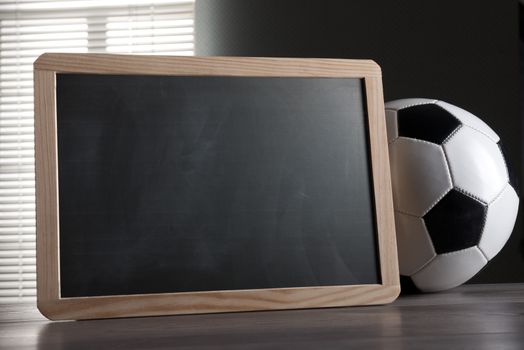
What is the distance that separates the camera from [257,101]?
1001 mm

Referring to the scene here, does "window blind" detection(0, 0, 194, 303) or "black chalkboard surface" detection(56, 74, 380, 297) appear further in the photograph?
"window blind" detection(0, 0, 194, 303)

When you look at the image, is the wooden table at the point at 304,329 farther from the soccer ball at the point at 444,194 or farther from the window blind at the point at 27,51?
the window blind at the point at 27,51

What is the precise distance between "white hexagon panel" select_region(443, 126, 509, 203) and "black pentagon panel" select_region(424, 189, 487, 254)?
0.02m

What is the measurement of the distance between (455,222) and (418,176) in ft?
0.30

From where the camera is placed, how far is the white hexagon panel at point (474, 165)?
105cm

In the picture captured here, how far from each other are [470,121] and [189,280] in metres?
0.52

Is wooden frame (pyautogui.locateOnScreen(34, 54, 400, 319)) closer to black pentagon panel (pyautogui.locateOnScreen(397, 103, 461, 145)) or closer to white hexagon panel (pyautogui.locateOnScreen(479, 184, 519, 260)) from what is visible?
black pentagon panel (pyautogui.locateOnScreen(397, 103, 461, 145))

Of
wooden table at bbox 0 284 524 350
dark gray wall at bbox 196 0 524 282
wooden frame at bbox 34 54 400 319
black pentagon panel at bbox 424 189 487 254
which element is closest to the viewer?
wooden table at bbox 0 284 524 350

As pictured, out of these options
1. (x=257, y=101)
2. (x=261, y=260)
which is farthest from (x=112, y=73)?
(x=261, y=260)

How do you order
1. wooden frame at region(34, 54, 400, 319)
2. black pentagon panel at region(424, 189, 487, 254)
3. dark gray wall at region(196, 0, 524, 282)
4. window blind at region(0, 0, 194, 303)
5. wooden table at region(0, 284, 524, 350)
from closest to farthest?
wooden table at region(0, 284, 524, 350) < wooden frame at region(34, 54, 400, 319) < black pentagon panel at region(424, 189, 487, 254) < dark gray wall at region(196, 0, 524, 282) < window blind at region(0, 0, 194, 303)

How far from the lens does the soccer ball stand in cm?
104

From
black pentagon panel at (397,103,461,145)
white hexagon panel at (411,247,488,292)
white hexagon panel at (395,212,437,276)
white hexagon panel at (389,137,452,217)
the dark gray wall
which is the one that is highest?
the dark gray wall

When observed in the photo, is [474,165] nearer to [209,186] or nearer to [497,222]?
[497,222]

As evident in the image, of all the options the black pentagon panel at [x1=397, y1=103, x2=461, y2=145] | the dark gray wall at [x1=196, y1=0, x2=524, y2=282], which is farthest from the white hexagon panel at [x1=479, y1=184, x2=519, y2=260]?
the dark gray wall at [x1=196, y1=0, x2=524, y2=282]
